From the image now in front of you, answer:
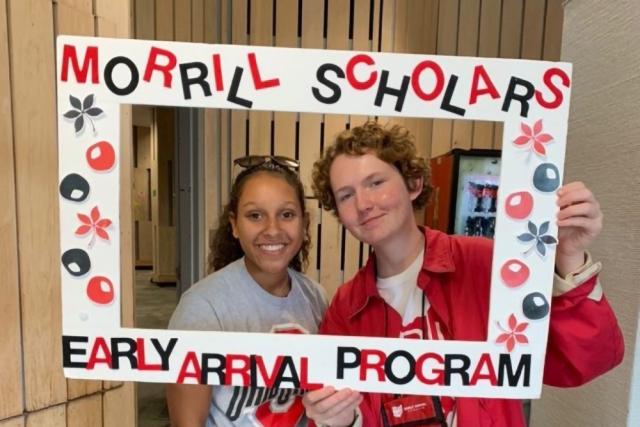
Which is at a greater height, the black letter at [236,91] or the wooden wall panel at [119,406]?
the black letter at [236,91]

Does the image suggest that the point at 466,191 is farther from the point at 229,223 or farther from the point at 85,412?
the point at 85,412

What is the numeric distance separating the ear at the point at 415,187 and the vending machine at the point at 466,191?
0.88 meters

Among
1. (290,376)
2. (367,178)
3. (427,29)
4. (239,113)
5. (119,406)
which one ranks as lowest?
(119,406)

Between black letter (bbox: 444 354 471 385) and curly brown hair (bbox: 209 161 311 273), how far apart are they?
17.6 inches

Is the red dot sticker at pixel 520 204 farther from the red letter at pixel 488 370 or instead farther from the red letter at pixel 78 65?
the red letter at pixel 78 65

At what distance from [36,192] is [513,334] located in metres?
1.00

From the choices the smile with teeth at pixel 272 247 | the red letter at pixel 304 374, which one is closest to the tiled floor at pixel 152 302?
the smile with teeth at pixel 272 247

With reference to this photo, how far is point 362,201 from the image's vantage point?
812mm

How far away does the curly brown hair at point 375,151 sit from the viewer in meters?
0.85

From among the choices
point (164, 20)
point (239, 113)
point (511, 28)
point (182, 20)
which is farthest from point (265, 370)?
point (511, 28)

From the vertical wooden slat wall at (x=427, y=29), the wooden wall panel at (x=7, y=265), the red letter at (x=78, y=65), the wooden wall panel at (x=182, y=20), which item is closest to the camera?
the red letter at (x=78, y=65)

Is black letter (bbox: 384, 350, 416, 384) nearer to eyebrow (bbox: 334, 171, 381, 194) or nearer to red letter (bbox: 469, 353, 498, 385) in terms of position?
red letter (bbox: 469, 353, 498, 385)

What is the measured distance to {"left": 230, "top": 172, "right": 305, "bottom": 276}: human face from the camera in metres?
0.93

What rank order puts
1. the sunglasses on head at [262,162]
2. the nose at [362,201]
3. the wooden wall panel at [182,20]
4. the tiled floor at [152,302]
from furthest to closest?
1. the wooden wall panel at [182,20]
2. the tiled floor at [152,302]
3. the sunglasses on head at [262,162]
4. the nose at [362,201]
